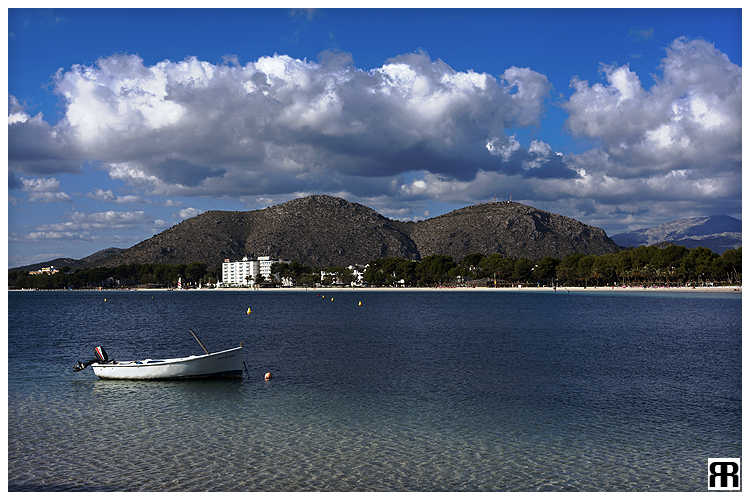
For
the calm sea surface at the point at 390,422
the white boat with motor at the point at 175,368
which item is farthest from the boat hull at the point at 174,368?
the calm sea surface at the point at 390,422

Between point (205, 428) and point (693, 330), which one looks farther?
point (693, 330)

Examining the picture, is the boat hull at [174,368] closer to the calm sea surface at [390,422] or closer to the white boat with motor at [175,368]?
the white boat with motor at [175,368]

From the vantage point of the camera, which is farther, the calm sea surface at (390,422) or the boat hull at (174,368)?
the boat hull at (174,368)

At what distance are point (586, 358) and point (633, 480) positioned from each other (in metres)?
26.6

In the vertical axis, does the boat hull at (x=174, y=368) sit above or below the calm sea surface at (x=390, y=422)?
above

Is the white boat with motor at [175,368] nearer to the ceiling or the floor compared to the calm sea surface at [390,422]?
nearer to the ceiling

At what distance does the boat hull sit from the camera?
3120 cm

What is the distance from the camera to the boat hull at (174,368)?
3120 cm

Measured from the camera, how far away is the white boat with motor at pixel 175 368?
31.2m

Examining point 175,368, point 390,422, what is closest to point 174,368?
point 175,368

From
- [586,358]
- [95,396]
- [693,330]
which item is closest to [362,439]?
[95,396]

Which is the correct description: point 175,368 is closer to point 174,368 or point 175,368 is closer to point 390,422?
point 174,368

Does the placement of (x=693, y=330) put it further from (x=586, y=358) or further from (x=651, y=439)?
(x=651, y=439)

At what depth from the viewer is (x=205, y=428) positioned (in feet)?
72.0
